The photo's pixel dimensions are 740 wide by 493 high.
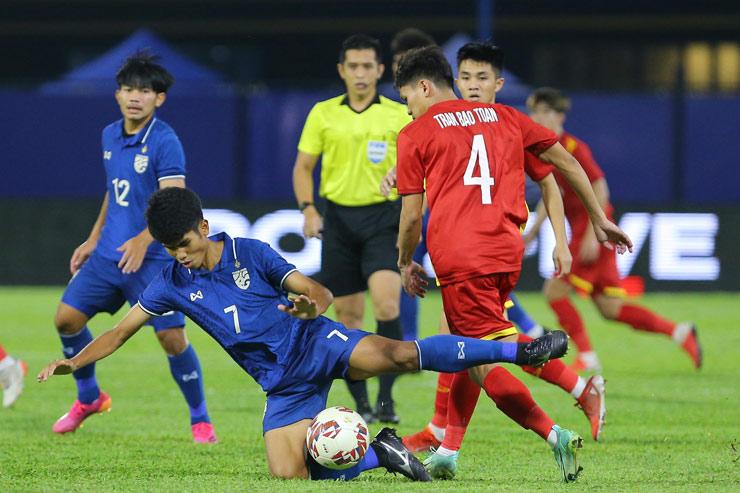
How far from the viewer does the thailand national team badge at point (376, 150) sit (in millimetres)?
7547

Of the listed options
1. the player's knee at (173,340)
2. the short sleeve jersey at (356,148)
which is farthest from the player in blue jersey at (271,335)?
the short sleeve jersey at (356,148)

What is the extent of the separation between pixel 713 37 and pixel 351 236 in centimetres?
1943

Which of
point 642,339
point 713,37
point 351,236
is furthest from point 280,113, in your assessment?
point 713,37

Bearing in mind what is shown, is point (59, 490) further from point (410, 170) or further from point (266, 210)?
point (266, 210)

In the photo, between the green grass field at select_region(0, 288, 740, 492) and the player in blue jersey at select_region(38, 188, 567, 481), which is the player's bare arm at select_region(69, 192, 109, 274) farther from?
the player in blue jersey at select_region(38, 188, 567, 481)

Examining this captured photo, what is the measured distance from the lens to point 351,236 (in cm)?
753

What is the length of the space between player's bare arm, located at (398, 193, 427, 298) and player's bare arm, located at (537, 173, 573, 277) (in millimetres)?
642

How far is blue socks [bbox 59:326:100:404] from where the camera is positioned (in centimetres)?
687

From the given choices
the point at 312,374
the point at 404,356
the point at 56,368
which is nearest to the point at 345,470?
the point at 312,374

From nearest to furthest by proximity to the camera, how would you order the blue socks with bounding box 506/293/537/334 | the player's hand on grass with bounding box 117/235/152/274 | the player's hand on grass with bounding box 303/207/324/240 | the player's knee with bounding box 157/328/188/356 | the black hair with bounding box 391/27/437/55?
the player's hand on grass with bounding box 117/235/152/274 < the player's knee with bounding box 157/328/188/356 < the player's hand on grass with bounding box 303/207/324/240 < the black hair with bounding box 391/27/437/55 < the blue socks with bounding box 506/293/537/334

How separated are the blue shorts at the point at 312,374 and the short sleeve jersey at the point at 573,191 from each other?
4.20 metres

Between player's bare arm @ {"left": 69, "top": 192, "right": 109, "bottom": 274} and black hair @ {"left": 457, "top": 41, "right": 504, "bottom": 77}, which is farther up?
black hair @ {"left": 457, "top": 41, "right": 504, "bottom": 77}

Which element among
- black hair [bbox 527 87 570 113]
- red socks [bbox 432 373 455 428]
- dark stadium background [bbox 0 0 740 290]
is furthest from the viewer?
dark stadium background [bbox 0 0 740 290]

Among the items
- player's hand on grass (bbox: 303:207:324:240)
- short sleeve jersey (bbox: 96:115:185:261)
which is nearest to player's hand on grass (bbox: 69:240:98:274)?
short sleeve jersey (bbox: 96:115:185:261)
